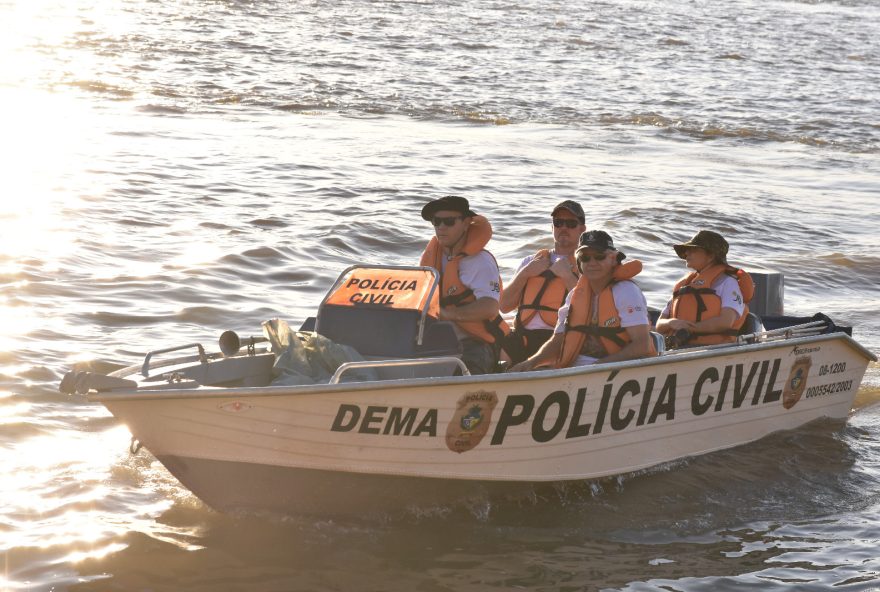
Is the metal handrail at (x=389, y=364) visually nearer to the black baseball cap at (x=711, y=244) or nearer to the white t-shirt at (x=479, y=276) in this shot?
the white t-shirt at (x=479, y=276)

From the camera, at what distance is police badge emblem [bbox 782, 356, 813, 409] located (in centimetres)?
864

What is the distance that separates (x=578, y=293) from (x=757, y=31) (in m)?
34.0

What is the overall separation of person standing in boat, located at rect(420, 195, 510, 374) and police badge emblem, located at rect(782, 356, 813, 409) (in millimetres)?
2187

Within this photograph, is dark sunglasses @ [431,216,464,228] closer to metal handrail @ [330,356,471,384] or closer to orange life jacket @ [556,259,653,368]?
orange life jacket @ [556,259,653,368]

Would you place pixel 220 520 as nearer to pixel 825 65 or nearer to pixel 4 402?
pixel 4 402

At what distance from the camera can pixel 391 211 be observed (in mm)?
16219

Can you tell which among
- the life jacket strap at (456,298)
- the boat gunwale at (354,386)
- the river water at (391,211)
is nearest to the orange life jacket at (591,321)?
the boat gunwale at (354,386)

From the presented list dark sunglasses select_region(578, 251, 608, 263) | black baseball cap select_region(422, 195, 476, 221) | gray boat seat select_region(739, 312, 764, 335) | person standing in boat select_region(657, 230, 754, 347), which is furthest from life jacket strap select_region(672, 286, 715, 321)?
black baseball cap select_region(422, 195, 476, 221)

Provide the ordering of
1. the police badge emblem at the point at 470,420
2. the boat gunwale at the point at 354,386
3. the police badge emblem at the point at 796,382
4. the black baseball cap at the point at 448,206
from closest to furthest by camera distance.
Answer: the boat gunwale at the point at 354,386 < the police badge emblem at the point at 470,420 < the black baseball cap at the point at 448,206 < the police badge emblem at the point at 796,382

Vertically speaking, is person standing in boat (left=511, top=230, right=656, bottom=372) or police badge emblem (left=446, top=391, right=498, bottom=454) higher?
person standing in boat (left=511, top=230, right=656, bottom=372)

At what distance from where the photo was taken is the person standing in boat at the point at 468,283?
786cm

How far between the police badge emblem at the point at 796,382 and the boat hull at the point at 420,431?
0.82 m

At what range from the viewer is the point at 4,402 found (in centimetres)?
866

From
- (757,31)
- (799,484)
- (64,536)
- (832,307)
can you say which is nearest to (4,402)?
(64,536)
